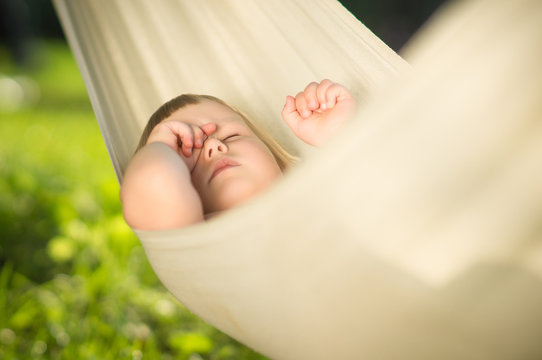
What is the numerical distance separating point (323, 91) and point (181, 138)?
30 cm

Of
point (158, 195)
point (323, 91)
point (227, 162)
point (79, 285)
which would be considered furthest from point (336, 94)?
point (79, 285)

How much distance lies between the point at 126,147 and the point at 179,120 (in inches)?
5.9

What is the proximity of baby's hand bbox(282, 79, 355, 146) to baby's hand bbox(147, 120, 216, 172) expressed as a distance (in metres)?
0.21

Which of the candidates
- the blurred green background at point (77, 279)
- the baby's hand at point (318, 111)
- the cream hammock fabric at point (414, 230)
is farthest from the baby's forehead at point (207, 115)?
the blurred green background at point (77, 279)

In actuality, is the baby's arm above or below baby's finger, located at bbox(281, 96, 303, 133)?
below

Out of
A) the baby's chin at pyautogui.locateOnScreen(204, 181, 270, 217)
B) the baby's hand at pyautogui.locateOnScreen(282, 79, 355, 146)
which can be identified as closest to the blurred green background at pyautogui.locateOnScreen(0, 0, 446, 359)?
the baby's chin at pyautogui.locateOnScreen(204, 181, 270, 217)

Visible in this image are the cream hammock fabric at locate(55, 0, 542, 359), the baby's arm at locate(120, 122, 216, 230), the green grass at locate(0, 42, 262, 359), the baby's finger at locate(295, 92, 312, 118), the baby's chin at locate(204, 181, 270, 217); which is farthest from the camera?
the green grass at locate(0, 42, 262, 359)

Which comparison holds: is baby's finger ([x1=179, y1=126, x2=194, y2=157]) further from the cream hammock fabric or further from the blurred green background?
the blurred green background

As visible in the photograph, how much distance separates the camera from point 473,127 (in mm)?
574

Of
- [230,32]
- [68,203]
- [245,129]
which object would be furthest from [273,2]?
[68,203]

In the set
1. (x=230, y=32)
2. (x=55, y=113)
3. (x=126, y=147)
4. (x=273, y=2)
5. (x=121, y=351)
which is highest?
(x=273, y=2)

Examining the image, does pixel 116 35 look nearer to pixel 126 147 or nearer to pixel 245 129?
pixel 126 147

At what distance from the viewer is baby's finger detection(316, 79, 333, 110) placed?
107cm

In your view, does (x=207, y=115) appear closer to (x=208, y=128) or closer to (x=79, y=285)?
(x=208, y=128)
